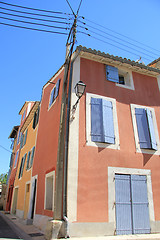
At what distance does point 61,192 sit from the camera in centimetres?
570

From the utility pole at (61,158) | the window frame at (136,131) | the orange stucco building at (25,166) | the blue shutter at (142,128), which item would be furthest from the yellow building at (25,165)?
the blue shutter at (142,128)

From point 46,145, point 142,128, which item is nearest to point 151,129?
point 142,128

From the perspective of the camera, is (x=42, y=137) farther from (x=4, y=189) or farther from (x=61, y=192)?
(x=4, y=189)

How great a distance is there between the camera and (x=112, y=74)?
8.37m

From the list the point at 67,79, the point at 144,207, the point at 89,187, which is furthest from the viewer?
the point at 67,79

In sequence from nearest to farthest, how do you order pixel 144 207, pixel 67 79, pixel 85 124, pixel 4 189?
1. pixel 144 207
2. pixel 85 124
3. pixel 67 79
4. pixel 4 189

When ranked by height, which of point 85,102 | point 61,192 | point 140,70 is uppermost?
point 140,70

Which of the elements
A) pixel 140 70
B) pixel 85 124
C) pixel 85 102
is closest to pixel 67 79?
pixel 85 102

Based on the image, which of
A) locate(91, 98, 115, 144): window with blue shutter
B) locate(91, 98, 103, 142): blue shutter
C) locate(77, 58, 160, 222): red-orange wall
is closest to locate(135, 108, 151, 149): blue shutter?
locate(77, 58, 160, 222): red-orange wall

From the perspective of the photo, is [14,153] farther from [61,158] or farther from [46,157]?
[61,158]

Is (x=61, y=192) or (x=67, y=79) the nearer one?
(x=61, y=192)

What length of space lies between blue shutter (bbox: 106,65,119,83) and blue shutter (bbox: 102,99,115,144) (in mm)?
1260

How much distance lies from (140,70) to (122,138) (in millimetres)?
3879

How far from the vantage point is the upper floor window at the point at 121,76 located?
326 inches
